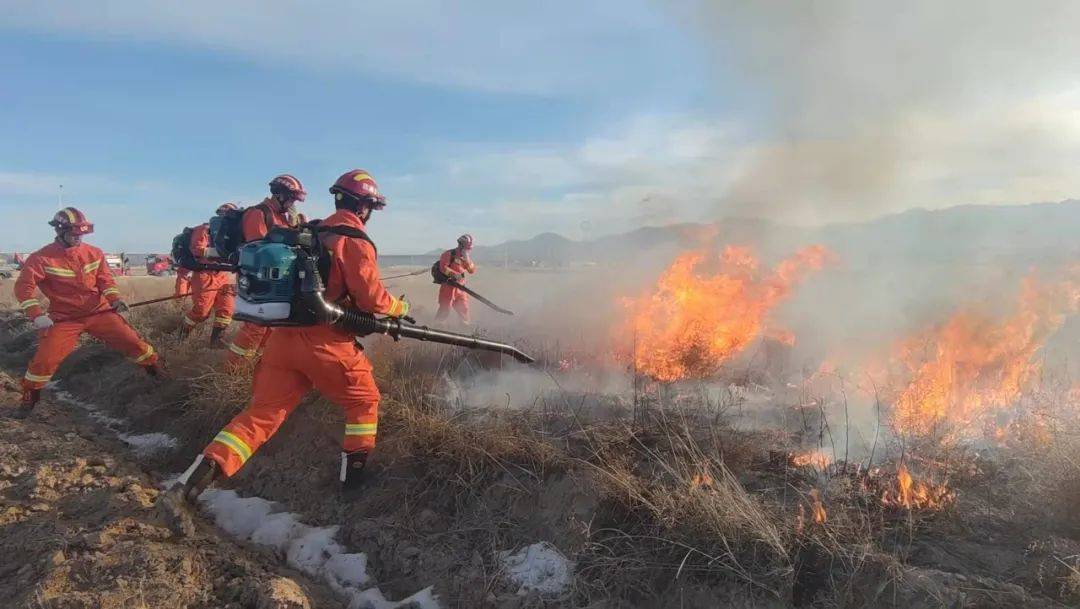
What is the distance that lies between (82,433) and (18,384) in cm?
269

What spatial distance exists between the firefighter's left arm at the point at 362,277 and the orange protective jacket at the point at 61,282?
12.5 feet

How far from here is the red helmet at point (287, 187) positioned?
637cm

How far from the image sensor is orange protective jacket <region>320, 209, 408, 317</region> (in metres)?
4.02

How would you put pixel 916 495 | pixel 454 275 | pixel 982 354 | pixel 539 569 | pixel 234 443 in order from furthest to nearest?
pixel 454 275 → pixel 982 354 → pixel 234 443 → pixel 916 495 → pixel 539 569

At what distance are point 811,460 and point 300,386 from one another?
11.5 ft

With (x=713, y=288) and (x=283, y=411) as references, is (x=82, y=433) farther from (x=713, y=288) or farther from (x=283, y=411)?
(x=713, y=288)

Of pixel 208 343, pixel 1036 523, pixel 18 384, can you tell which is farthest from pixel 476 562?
pixel 18 384

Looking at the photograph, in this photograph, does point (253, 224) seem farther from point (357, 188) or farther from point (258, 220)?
point (357, 188)

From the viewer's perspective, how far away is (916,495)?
331 cm

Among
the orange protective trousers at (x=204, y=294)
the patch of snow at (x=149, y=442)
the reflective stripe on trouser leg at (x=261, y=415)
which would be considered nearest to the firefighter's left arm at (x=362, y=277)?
the reflective stripe on trouser leg at (x=261, y=415)

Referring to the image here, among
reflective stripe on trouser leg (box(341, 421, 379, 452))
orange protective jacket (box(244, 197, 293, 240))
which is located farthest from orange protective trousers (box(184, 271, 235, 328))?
reflective stripe on trouser leg (box(341, 421, 379, 452))

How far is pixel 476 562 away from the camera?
330 centimetres

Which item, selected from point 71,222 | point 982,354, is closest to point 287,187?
point 71,222

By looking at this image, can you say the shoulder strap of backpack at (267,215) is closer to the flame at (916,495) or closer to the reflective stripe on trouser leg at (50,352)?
the reflective stripe on trouser leg at (50,352)
